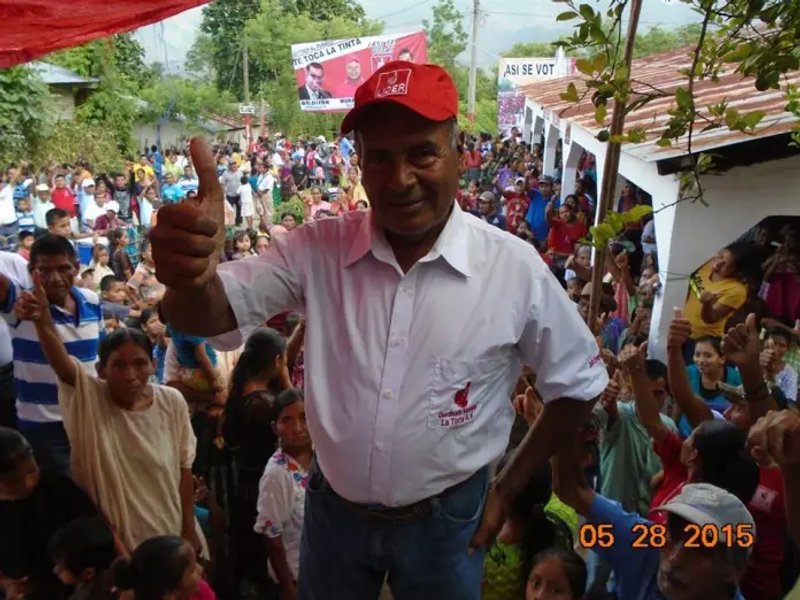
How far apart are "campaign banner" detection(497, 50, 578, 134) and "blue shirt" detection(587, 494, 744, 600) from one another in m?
22.3

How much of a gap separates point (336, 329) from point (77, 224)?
11.5 meters

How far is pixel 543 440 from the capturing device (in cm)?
164

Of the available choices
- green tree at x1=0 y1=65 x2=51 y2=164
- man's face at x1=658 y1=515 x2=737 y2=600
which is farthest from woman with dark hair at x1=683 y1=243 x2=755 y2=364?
green tree at x1=0 y1=65 x2=51 y2=164

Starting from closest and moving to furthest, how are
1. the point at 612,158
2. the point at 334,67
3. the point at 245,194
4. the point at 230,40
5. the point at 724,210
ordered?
the point at 612,158 < the point at 724,210 < the point at 245,194 < the point at 334,67 < the point at 230,40

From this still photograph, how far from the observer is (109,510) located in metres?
2.85

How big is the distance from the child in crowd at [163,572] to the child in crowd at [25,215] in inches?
373

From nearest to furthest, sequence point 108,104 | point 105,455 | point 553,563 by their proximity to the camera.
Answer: point 553,563 → point 105,455 → point 108,104

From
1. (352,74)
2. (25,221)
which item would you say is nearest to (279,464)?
(25,221)

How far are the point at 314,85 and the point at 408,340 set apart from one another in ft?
56.5

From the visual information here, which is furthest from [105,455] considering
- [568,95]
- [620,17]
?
[620,17]

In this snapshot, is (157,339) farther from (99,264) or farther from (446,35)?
(446,35)

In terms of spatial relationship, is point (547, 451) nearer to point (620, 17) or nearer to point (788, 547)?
point (620, 17)

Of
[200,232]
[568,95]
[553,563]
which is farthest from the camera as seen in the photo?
[553,563]
